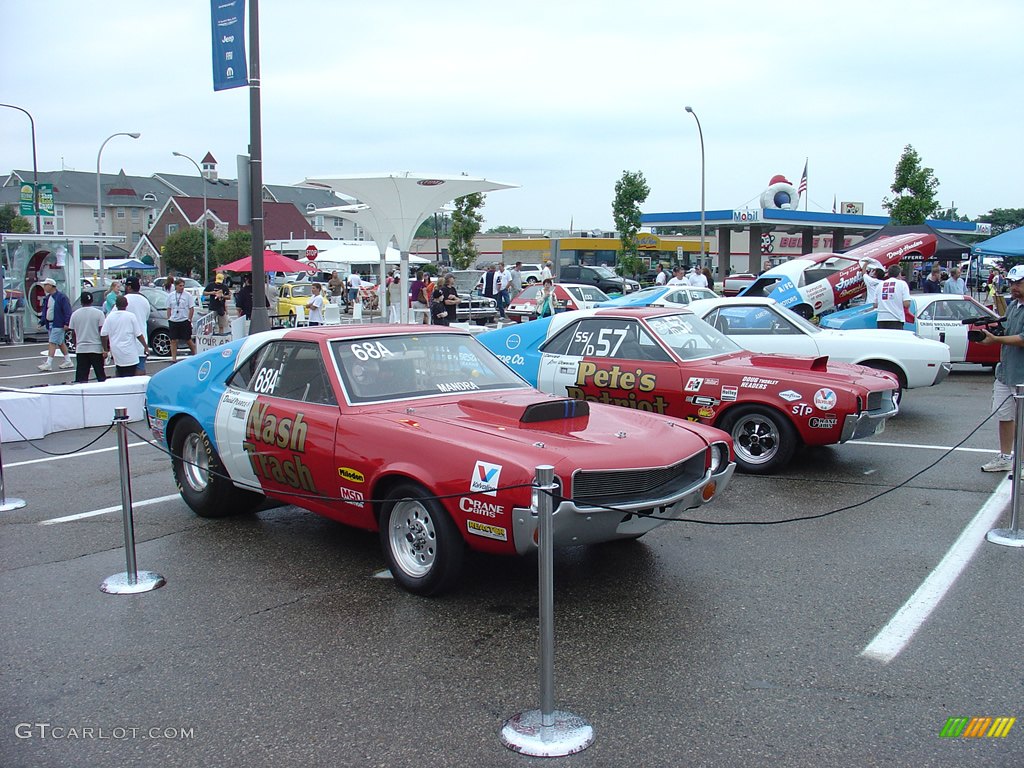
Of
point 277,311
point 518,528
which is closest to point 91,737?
point 518,528

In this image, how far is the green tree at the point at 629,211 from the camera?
47.8 meters

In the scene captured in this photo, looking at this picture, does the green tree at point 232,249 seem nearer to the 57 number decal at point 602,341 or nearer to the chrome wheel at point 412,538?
the 57 number decal at point 602,341

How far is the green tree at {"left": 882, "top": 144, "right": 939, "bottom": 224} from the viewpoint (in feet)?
136

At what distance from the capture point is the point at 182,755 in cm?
347

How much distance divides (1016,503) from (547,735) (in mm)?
3944

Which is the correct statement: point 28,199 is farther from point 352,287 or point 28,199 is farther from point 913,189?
point 913,189

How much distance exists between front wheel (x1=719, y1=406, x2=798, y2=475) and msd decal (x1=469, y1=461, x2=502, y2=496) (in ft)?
12.7

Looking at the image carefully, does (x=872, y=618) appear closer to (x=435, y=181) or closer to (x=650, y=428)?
(x=650, y=428)

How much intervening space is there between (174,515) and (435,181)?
1491 centimetres

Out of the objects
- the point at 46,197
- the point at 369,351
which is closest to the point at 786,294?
the point at 369,351

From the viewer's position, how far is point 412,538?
16.7 ft

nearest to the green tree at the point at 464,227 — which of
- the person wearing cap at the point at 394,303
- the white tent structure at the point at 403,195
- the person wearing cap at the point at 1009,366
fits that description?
the person wearing cap at the point at 394,303

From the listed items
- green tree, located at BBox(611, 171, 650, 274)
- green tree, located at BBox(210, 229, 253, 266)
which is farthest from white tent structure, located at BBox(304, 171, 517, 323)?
green tree, located at BBox(210, 229, 253, 266)

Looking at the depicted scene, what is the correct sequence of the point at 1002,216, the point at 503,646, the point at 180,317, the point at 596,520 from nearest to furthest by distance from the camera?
the point at 503,646
the point at 596,520
the point at 180,317
the point at 1002,216
